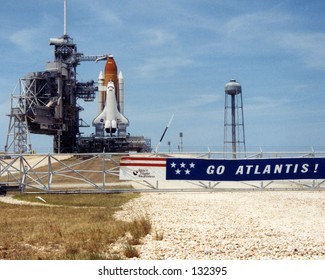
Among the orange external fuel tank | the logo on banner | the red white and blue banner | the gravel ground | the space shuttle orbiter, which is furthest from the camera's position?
the orange external fuel tank

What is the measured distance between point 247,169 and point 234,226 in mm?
14426

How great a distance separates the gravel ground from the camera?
11.6m

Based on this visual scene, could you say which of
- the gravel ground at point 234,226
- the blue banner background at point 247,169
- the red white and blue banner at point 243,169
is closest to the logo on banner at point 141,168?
the red white and blue banner at point 243,169

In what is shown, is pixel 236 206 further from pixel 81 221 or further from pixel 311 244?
pixel 311 244

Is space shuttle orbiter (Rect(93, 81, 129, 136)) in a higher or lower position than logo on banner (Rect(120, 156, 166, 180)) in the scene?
higher

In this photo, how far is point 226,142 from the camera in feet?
223

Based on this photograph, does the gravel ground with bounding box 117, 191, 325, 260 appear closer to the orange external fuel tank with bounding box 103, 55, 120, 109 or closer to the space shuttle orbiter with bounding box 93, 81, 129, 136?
the space shuttle orbiter with bounding box 93, 81, 129, 136

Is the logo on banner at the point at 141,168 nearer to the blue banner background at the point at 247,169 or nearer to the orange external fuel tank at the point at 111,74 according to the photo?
the blue banner background at the point at 247,169

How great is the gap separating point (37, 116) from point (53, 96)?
6.70 metres

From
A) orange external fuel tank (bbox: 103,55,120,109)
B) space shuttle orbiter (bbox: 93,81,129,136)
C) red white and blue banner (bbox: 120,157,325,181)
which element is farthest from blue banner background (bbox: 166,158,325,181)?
orange external fuel tank (bbox: 103,55,120,109)

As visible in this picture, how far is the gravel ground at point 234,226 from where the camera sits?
1162 cm

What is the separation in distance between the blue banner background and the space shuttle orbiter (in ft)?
175

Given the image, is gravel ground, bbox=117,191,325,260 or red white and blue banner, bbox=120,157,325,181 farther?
red white and blue banner, bbox=120,157,325,181
